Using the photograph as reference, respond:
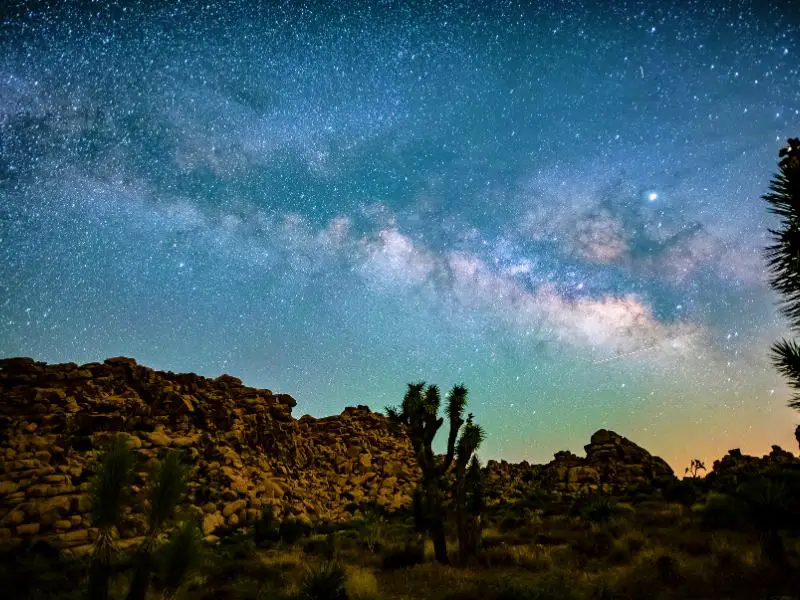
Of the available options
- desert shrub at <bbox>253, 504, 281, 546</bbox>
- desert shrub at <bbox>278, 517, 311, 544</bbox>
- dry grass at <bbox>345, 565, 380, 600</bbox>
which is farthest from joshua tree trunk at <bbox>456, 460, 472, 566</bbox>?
desert shrub at <bbox>253, 504, 281, 546</bbox>

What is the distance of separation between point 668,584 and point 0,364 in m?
34.3

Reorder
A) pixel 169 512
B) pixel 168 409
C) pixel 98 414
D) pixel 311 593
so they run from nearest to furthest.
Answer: pixel 169 512 < pixel 311 593 < pixel 98 414 < pixel 168 409

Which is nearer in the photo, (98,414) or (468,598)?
(468,598)

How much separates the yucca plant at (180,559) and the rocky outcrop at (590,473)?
27.5m

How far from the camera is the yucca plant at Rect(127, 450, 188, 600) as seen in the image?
7703mm

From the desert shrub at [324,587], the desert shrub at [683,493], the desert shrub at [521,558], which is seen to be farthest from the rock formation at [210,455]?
the desert shrub at [324,587]

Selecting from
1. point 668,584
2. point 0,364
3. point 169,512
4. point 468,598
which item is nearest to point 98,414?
point 0,364

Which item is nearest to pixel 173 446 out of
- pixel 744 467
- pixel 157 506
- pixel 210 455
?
pixel 210 455

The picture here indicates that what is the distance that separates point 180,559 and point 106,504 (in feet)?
5.42

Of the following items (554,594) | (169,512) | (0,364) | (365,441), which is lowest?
(554,594)

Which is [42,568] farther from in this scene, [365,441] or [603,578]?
[365,441]

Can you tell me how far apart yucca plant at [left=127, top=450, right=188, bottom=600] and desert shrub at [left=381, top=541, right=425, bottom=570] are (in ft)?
27.1

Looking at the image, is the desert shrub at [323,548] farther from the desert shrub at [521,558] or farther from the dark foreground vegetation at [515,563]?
the desert shrub at [521,558]

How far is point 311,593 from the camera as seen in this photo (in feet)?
30.8
